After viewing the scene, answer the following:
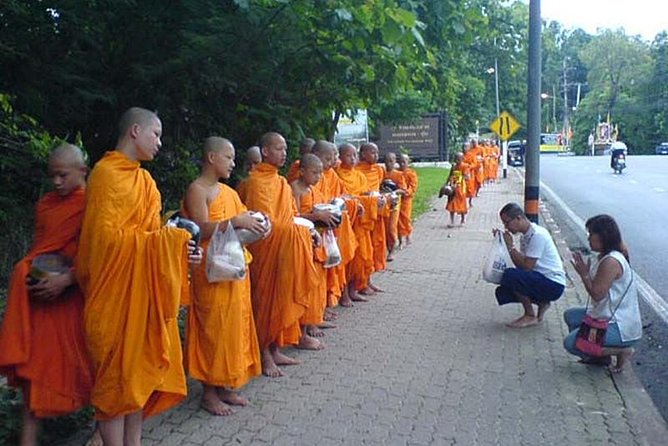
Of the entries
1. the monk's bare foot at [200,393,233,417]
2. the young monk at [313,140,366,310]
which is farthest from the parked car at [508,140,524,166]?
the monk's bare foot at [200,393,233,417]

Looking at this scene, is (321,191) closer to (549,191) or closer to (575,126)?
(549,191)

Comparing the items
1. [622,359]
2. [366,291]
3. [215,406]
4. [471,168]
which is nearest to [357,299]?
[366,291]

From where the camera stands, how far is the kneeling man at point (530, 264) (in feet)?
23.4

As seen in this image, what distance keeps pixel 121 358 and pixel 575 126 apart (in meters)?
102

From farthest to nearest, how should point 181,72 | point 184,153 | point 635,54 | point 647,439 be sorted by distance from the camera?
point 635,54 → point 184,153 → point 181,72 → point 647,439

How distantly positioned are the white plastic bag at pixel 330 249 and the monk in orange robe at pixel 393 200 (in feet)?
10.8

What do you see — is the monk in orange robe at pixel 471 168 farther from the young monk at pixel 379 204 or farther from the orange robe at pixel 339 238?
the orange robe at pixel 339 238

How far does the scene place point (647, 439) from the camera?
4.73 meters

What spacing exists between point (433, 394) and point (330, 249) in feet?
5.97

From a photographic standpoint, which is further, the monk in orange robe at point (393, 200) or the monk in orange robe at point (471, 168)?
the monk in orange robe at point (471, 168)

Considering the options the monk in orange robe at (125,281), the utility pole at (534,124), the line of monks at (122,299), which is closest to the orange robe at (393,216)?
the utility pole at (534,124)

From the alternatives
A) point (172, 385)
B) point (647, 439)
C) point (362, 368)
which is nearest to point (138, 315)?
point (172, 385)

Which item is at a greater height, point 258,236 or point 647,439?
point 258,236

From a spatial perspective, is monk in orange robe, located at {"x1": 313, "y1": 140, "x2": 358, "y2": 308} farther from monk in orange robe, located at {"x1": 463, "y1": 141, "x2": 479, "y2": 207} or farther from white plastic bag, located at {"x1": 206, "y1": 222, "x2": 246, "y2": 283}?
monk in orange robe, located at {"x1": 463, "y1": 141, "x2": 479, "y2": 207}
